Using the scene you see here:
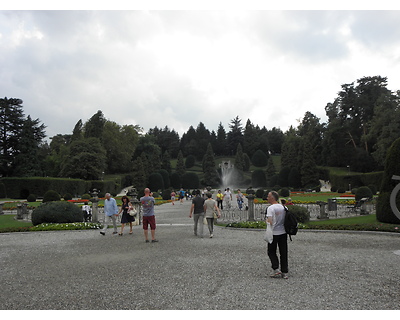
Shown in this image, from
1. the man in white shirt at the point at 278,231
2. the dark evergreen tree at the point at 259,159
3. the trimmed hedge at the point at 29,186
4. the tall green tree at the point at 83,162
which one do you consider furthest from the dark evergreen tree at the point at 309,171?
the man in white shirt at the point at 278,231

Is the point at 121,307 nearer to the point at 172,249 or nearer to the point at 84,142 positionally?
the point at 172,249

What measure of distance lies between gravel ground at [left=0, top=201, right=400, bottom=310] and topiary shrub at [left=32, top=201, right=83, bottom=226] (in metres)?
4.79

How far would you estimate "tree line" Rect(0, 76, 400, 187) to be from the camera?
5225 centimetres

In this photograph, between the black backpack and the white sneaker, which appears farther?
the white sneaker

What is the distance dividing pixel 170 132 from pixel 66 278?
11950 cm

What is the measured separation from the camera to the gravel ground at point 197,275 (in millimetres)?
5160

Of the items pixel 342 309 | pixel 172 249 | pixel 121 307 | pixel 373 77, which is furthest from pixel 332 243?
pixel 373 77

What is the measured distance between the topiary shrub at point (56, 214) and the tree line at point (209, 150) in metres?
39.3

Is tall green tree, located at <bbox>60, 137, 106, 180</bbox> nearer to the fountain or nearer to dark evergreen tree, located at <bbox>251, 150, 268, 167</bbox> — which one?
the fountain

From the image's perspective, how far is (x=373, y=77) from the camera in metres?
65.4

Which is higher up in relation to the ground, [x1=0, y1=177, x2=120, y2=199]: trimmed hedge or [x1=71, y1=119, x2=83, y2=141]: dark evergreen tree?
[x1=71, y1=119, x2=83, y2=141]: dark evergreen tree

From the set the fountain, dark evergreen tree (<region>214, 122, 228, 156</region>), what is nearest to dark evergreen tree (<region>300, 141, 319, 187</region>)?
the fountain

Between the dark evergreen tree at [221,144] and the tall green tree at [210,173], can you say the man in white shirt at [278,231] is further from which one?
the dark evergreen tree at [221,144]

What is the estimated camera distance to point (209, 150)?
82438mm
